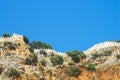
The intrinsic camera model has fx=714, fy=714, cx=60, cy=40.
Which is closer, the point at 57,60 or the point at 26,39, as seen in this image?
the point at 57,60

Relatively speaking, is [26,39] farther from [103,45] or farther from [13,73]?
[13,73]

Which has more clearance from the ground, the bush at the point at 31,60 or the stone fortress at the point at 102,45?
the stone fortress at the point at 102,45

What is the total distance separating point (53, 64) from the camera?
165 metres

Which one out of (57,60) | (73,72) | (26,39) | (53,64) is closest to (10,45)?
(53,64)

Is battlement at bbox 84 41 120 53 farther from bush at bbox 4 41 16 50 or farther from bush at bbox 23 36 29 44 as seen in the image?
bush at bbox 4 41 16 50

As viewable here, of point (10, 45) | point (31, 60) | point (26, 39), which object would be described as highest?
point (26, 39)

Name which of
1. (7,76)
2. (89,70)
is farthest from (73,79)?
(7,76)

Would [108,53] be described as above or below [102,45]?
below

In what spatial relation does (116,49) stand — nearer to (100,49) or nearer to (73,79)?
(100,49)

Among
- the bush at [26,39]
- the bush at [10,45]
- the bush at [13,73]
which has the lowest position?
the bush at [13,73]

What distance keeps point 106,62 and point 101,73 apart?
3.91m

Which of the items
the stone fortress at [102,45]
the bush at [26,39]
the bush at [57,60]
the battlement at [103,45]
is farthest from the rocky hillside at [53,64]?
the bush at [26,39]

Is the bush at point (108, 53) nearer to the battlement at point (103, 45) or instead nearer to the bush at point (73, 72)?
the battlement at point (103, 45)

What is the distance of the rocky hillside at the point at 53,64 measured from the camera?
153 meters
